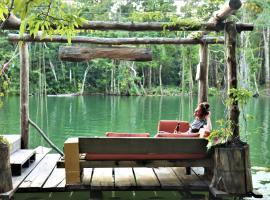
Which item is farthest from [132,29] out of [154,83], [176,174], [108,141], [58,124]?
[154,83]

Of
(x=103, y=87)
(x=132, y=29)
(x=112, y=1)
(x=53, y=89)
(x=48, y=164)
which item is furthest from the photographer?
(x=103, y=87)

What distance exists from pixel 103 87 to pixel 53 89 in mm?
5986

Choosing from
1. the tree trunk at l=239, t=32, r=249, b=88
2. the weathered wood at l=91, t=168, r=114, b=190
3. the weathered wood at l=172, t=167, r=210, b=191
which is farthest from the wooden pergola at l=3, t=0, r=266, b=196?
the weathered wood at l=91, t=168, r=114, b=190

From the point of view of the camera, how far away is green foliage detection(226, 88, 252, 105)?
249 inches

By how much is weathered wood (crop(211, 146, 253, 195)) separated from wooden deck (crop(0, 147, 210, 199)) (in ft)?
1.24

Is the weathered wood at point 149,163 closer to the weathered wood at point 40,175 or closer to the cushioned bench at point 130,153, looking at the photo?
the cushioned bench at point 130,153

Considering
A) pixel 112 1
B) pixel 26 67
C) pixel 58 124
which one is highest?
pixel 112 1

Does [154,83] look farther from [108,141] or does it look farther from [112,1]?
[108,141]

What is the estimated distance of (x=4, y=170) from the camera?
5848 millimetres

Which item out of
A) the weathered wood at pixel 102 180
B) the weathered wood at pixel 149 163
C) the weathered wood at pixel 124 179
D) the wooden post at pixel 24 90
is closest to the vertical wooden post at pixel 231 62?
the weathered wood at pixel 149 163

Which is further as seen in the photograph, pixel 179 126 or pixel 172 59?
pixel 172 59

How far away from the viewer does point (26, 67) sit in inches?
Answer: 370

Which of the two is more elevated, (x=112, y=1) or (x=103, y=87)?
(x=112, y=1)

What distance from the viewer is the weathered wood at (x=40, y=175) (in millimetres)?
6332
